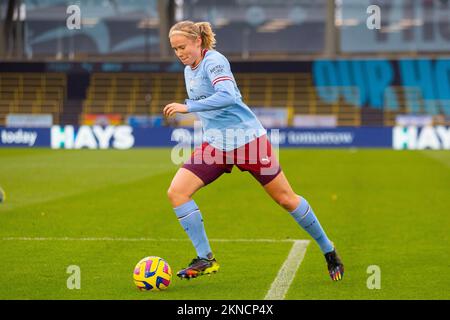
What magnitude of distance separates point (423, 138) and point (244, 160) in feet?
109

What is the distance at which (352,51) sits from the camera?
172 ft

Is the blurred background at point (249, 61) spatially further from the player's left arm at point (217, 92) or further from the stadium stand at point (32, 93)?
the player's left arm at point (217, 92)

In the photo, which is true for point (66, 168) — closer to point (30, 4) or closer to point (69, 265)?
point (69, 265)

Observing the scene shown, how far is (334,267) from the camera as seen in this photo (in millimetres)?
8375

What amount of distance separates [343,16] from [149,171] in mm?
30313

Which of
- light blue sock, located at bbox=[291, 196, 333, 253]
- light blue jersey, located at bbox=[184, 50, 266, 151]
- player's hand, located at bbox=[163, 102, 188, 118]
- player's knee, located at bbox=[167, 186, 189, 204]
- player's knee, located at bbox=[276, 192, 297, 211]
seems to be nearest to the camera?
player's hand, located at bbox=[163, 102, 188, 118]

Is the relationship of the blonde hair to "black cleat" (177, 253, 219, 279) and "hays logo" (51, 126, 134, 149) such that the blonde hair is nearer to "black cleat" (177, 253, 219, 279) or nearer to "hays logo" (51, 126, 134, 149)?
"black cleat" (177, 253, 219, 279)

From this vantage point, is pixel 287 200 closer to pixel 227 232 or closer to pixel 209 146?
pixel 209 146

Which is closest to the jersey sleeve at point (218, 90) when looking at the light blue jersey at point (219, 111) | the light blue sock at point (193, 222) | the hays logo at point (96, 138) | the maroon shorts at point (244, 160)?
the light blue jersey at point (219, 111)

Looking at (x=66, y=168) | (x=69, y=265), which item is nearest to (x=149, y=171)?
(x=66, y=168)

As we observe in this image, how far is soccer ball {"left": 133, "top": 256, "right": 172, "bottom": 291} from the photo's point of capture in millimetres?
7898

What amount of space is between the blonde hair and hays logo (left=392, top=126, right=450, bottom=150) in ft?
109

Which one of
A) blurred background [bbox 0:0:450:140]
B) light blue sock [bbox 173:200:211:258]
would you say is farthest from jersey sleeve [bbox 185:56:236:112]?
blurred background [bbox 0:0:450:140]

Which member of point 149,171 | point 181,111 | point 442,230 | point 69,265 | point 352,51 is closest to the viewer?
point 181,111
